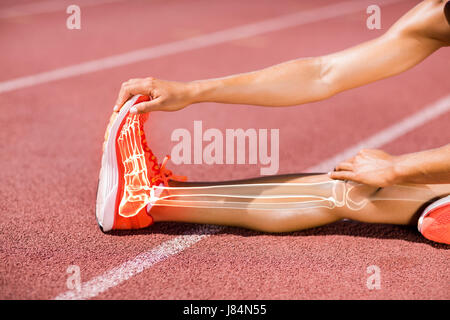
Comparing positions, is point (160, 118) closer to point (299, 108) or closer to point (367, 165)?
point (299, 108)

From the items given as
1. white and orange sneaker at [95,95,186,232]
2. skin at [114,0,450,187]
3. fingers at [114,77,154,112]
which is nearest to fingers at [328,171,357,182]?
skin at [114,0,450,187]

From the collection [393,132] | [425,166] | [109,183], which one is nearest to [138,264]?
[109,183]

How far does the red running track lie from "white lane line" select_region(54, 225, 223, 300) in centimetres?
3

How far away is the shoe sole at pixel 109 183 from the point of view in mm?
2734

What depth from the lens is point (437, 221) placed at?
271cm

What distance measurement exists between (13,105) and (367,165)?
3.16 metres

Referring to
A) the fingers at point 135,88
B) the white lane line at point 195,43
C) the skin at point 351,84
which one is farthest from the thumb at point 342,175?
the white lane line at point 195,43

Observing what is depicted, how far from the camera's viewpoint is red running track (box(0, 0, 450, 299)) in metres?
2.51

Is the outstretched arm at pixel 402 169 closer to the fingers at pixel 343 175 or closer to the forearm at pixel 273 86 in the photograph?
the fingers at pixel 343 175

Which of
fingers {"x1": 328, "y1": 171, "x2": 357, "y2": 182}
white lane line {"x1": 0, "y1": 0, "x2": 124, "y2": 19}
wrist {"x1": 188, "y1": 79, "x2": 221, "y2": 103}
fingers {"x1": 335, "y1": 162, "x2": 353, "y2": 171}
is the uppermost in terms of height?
white lane line {"x1": 0, "y1": 0, "x2": 124, "y2": 19}

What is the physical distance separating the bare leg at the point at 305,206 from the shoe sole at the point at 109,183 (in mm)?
207
